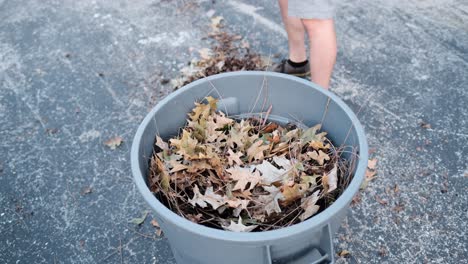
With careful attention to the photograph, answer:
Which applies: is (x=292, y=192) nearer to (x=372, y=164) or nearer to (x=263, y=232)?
(x=263, y=232)

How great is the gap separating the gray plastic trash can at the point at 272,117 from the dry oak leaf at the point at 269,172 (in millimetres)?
232

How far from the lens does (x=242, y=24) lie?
2840 mm

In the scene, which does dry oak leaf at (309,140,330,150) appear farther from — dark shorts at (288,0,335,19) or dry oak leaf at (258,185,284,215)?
dark shorts at (288,0,335,19)

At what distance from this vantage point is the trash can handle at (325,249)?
1.11 m

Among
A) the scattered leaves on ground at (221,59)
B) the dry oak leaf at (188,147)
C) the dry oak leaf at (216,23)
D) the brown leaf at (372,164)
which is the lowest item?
the brown leaf at (372,164)

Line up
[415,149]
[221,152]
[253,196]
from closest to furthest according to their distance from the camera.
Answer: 1. [253,196]
2. [221,152]
3. [415,149]

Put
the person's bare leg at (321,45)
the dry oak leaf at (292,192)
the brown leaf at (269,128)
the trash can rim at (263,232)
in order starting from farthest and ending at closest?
the person's bare leg at (321,45) < the brown leaf at (269,128) < the dry oak leaf at (292,192) < the trash can rim at (263,232)

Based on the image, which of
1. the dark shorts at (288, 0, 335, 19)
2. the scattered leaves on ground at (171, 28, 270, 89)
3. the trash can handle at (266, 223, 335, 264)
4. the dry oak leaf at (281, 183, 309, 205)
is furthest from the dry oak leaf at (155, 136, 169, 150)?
the scattered leaves on ground at (171, 28, 270, 89)

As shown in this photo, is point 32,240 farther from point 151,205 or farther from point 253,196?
point 253,196

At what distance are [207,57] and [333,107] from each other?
1320 millimetres

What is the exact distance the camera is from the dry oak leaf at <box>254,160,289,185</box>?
1.32 m

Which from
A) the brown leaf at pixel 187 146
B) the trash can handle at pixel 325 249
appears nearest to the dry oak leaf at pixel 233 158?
the brown leaf at pixel 187 146

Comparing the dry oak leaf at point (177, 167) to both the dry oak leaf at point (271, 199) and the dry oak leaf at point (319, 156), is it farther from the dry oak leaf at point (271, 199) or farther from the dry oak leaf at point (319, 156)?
the dry oak leaf at point (319, 156)

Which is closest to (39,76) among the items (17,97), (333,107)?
(17,97)
